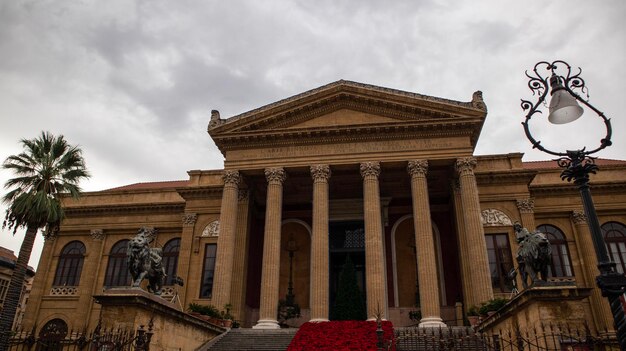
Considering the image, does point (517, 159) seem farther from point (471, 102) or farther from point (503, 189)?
point (471, 102)

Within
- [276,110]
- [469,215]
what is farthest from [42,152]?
[469,215]

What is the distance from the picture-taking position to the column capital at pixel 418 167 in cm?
2267

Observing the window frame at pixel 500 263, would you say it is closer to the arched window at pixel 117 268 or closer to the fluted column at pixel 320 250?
the fluted column at pixel 320 250

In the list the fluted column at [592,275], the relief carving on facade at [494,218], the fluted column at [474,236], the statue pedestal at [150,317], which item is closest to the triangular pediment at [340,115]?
the fluted column at [474,236]

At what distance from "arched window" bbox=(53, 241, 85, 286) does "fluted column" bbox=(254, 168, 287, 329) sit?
49.8 ft

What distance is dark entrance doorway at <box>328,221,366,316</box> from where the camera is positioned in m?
27.2

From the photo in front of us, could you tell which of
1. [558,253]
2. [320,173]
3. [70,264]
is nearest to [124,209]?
[70,264]

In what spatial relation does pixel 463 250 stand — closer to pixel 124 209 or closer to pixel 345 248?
pixel 345 248

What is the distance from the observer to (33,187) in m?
21.7

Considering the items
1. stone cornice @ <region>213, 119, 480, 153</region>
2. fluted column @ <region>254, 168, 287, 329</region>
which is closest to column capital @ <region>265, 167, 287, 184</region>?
fluted column @ <region>254, 168, 287, 329</region>

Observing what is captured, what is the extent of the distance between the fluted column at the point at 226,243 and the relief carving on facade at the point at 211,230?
13.6 ft

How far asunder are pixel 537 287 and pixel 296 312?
16123 mm

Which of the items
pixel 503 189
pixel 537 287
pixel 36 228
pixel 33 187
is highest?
pixel 503 189

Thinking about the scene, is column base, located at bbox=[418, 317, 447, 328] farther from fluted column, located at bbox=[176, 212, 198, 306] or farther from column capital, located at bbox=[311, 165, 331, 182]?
fluted column, located at bbox=[176, 212, 198, 306]
